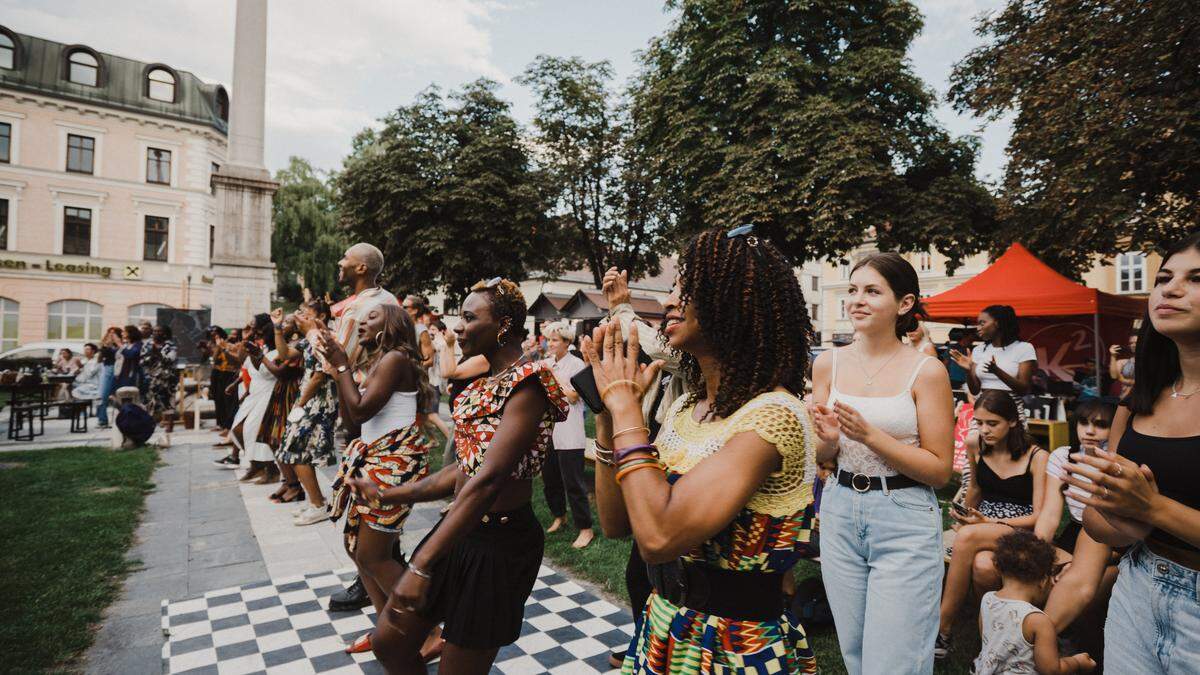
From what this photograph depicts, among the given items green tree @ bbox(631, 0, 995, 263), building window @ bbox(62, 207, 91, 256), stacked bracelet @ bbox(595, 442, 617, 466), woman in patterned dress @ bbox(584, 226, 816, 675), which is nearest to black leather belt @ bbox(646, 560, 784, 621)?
woman in patterned dress @ bbox(584, 226, 816, 675)

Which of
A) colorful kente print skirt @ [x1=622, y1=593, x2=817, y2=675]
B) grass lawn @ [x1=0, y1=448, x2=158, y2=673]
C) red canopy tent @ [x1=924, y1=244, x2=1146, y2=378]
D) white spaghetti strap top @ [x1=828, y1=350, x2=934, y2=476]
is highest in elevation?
red canopy tent @ [x1=924, y1=244, x2=1146, y2=378]

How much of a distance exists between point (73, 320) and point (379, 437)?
36444 millimetres

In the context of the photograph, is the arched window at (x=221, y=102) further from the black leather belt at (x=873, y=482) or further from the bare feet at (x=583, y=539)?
the black leather belt at (x=873, y=482)

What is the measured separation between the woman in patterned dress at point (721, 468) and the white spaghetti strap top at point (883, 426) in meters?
1.02

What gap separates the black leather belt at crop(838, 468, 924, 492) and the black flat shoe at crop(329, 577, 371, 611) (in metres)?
3.63

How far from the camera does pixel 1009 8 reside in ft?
44.5

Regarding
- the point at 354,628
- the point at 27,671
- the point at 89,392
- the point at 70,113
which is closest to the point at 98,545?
the point at 27,671

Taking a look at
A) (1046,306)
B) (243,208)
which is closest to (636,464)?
(1046,306)

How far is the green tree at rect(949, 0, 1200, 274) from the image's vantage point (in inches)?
371

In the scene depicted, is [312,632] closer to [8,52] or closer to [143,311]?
[143,311]

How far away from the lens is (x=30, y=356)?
21656 millimetres

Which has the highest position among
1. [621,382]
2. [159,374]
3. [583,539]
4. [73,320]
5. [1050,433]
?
[621,382]

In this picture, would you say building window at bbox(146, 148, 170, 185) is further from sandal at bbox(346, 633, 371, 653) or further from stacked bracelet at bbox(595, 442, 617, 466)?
stacked bracelet at bbox(595, 442, 617, 466)

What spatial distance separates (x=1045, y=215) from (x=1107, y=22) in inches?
132
